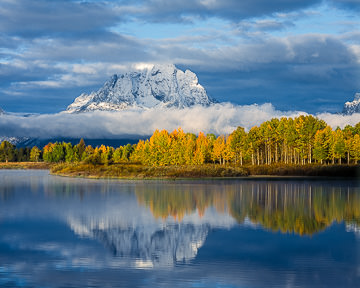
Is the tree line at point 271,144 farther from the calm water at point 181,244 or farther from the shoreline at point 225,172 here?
the calm water at point 181,244

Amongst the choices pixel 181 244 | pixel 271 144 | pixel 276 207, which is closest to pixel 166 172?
pixel 271 144

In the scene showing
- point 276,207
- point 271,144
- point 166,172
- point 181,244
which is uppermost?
point 271,144

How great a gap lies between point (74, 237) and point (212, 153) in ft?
370

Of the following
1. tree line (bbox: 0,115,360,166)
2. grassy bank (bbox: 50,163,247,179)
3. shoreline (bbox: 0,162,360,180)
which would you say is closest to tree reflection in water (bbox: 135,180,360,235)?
shoreline (bbox: 0,162,360,180)

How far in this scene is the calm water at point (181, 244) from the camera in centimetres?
2114

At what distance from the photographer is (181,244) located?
2858cm

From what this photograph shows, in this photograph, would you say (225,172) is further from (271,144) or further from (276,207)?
(276,207)

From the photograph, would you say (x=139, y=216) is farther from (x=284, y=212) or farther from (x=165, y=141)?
(x=165, y=141)

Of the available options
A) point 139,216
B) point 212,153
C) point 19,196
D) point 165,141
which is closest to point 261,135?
point 212,153

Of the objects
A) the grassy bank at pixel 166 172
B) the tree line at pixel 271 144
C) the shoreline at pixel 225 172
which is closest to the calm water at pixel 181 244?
the shoreline at pixel 225 172

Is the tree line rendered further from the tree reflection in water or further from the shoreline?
the tree reflection in water

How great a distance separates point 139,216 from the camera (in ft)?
134

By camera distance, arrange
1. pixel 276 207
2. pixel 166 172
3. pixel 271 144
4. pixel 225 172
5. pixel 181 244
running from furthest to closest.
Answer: pixel 271 144 → pixel 166 172 → pixel 225 172 → pixel 276 207 → pixel 181 244

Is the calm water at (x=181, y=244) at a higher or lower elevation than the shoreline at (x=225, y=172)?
lower
